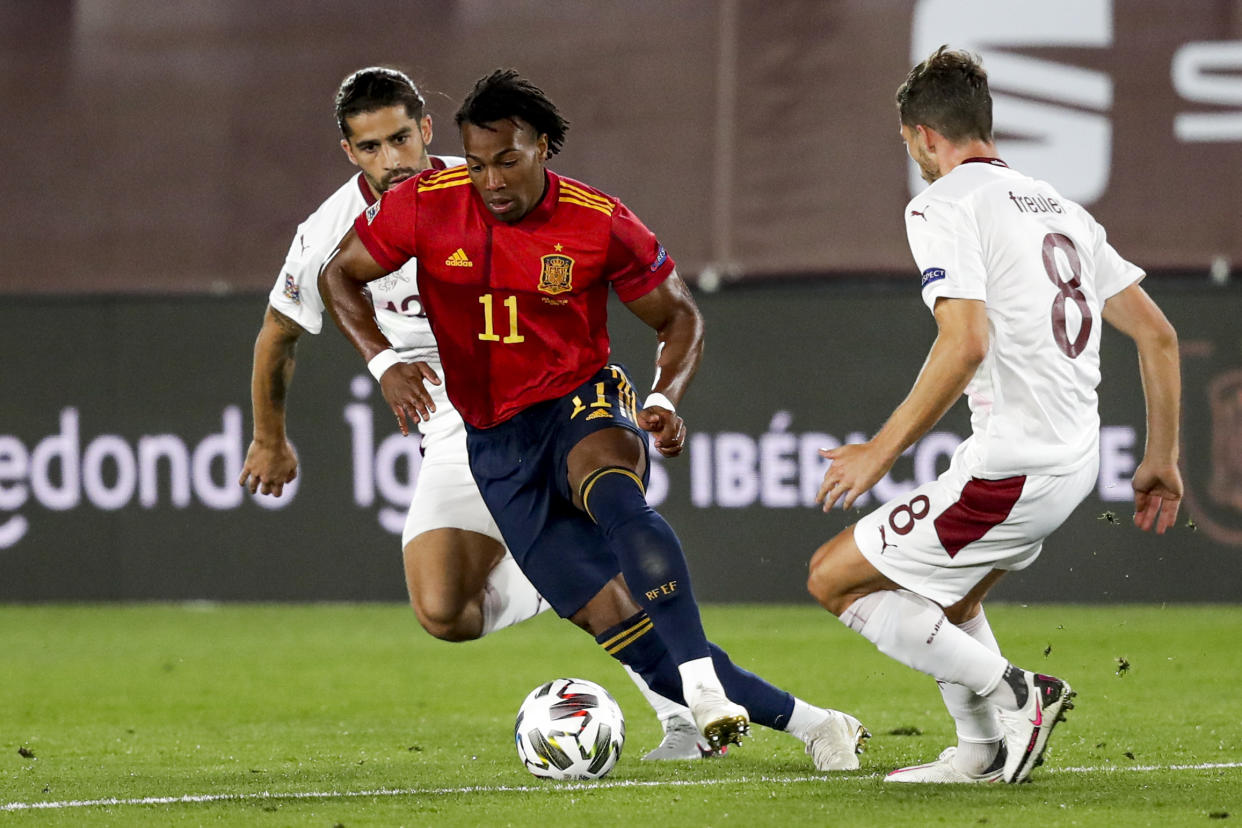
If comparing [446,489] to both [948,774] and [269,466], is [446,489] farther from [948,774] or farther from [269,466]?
[948,774]


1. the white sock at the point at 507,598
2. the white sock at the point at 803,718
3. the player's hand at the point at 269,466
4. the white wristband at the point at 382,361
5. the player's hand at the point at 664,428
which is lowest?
the white sock at the point at 803,718

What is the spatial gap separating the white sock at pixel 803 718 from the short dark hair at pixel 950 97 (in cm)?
162

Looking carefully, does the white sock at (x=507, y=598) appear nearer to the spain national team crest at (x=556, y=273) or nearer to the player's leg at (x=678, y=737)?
the player's leg at (x=678, y=737)

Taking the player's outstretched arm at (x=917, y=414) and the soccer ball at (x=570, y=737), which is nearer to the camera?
the player's outstretched arm at (x=917, y=414)

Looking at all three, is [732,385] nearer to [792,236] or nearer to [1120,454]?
[792,236]

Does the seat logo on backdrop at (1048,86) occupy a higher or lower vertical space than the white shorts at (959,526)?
higher

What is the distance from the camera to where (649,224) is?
10.6m

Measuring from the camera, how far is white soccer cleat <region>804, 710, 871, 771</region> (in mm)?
5219

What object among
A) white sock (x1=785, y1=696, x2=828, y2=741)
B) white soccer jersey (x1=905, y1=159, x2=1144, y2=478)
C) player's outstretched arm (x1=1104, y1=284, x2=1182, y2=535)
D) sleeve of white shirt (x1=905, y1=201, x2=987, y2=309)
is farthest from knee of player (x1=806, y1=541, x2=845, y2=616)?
player's outstretched arm (x1=1104, y1=284, x2=1182, y2=535)

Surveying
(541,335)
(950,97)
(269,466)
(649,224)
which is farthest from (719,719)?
(649,224)

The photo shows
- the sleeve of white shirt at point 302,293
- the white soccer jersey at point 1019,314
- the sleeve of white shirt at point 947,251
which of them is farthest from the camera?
the sleeve of white shirt at point 302,293

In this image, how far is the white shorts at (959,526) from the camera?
4629 millimetres

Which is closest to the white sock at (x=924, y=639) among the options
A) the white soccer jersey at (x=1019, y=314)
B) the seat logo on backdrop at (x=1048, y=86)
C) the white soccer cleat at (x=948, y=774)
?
the white soccer cleat at (x=948, y=774)

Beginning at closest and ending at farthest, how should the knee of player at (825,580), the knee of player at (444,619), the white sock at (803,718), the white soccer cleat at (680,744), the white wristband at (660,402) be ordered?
the knee of player at (825,580), the white wristband at (660,402), the white sock at (803,718), the white soccer cleat at (680,744), the knee of player at (444,619)
